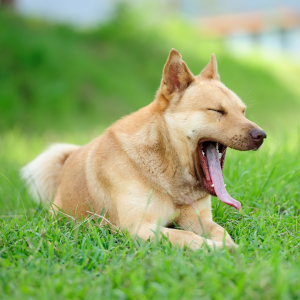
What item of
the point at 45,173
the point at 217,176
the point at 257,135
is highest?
the point at 257,135

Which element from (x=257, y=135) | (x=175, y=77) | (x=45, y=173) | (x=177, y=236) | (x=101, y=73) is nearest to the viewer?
(x=177, y=236)

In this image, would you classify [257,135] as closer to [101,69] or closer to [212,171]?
[212,171]

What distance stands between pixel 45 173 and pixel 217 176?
1.93 metres

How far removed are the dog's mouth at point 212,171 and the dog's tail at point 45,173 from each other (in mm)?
1712

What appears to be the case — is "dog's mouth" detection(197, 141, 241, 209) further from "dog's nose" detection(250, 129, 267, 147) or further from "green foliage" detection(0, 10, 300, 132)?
"green foliage" detection(0, 10, 300, 132)

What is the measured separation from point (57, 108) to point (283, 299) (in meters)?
8.75

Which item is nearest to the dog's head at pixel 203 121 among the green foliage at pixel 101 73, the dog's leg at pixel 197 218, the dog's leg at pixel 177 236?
the dog's leg at pixel 197 218

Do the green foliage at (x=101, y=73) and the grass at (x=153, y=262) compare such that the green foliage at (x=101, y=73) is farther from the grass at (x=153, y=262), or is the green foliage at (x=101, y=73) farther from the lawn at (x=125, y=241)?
the grass at (x=153, y=262)

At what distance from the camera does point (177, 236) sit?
270 cm

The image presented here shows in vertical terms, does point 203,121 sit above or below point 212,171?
above

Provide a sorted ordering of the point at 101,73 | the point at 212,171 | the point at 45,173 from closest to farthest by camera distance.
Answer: the point at 212,171
the point at 45,173
the point at 101,73

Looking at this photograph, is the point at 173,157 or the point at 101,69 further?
the point at 101,69

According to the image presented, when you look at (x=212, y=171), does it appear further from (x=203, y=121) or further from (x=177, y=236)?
(x=177, y=236)

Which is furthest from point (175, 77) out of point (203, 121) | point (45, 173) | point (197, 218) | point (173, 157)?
point (45, 173)
